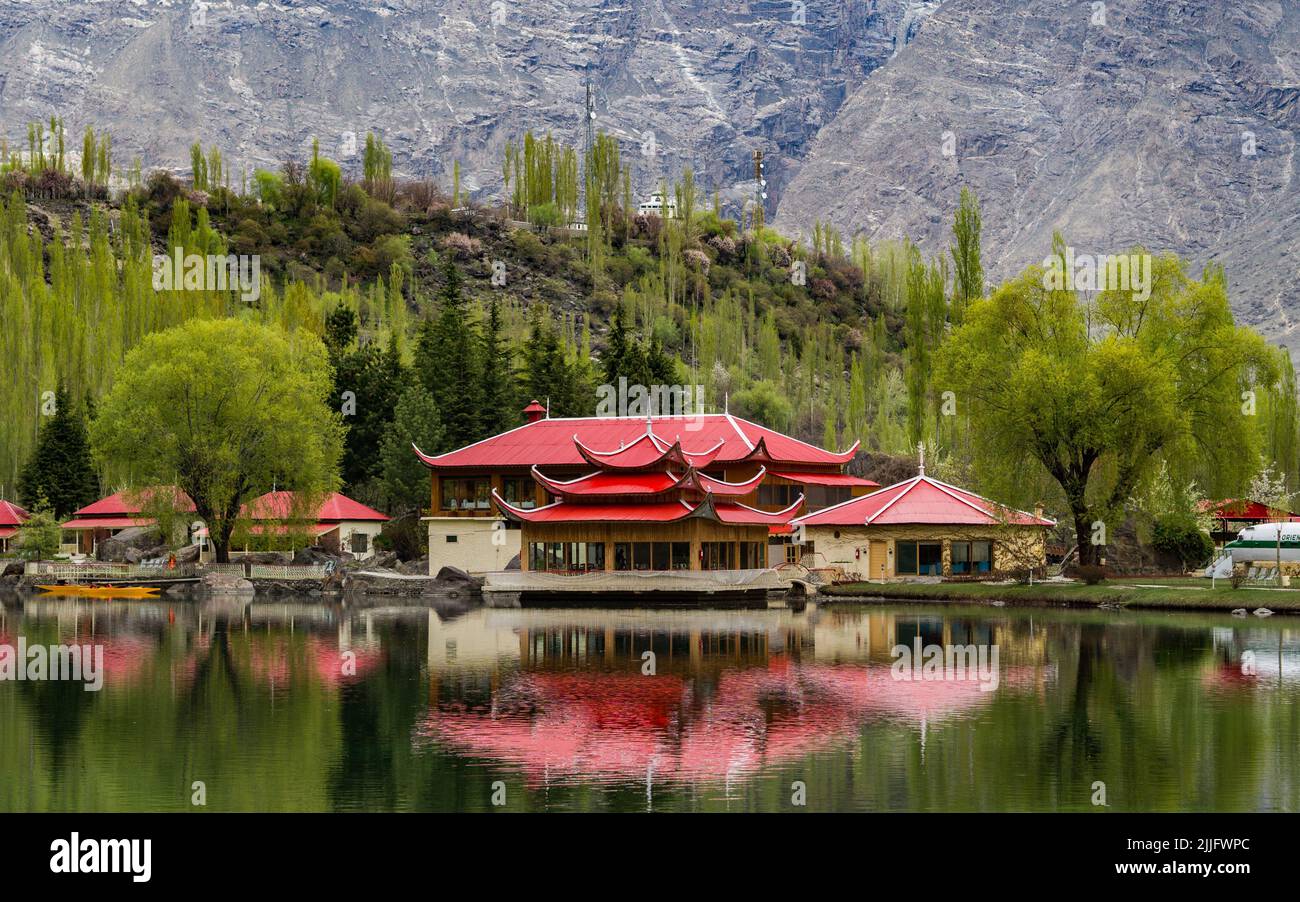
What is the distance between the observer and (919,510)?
57.1 meters

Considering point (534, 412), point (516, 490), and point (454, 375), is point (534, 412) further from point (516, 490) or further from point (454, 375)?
point (454, 375)

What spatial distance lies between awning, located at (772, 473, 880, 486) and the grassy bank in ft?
31.1

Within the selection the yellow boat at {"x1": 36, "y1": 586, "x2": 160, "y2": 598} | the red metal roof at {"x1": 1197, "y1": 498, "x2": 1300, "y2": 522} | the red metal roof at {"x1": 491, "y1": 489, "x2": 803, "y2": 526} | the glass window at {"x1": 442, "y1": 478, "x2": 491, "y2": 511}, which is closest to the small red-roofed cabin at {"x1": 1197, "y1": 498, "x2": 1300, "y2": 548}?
the red metal roof at {"x1": 1197, "y1": 498, "x2": 1300, "y2": 522}

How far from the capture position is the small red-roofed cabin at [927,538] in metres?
56.5

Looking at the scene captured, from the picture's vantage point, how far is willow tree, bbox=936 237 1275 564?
4753cm

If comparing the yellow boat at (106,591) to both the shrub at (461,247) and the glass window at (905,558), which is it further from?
the shrub at (461,247)

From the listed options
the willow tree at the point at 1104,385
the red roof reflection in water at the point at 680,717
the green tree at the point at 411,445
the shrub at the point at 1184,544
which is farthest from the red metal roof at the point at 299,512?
the red roof reflection in water at the point at 680,717

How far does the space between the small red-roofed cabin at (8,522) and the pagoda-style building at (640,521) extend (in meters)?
27.3
